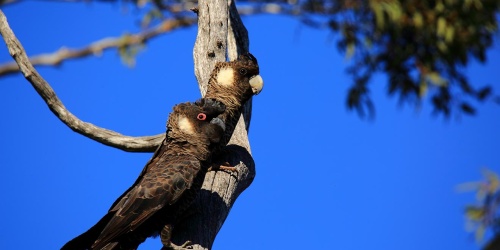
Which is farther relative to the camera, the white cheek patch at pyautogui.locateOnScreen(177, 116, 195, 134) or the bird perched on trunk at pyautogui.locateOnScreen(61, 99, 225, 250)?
the white cheek patch at pyautogui.locateOnScreen(177, 116, 195, 134)

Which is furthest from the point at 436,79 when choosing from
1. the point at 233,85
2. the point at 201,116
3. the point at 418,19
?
the point at 201,116

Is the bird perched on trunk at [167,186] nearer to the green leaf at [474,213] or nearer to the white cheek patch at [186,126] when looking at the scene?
the white cheek patch at [186,126]

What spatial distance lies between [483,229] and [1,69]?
5125 millimetres

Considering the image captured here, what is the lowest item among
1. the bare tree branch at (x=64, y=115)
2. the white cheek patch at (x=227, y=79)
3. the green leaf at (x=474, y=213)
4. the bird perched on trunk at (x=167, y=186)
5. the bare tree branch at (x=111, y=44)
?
the bird perched on trunk at (x=167, y=186)

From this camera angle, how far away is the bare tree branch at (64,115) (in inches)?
179

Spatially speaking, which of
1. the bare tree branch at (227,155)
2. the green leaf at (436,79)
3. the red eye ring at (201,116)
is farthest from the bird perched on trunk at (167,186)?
the green leaf at (436,79)

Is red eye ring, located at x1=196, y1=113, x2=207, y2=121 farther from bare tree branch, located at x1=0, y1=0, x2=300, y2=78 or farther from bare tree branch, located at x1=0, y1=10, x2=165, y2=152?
bare tree branch, located at x1=0, y1=0, x2=300, y2=78

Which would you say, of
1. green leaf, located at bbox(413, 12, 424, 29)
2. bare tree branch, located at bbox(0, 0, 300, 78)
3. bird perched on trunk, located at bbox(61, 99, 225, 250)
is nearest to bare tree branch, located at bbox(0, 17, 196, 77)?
bare tree branch, located at bbox(0, 0, 300, 78)

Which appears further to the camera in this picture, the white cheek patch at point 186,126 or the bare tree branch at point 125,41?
the bare tree branch at point 125,41

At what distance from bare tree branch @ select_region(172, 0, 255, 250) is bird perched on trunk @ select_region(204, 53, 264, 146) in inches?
8.7

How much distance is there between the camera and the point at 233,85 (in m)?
4.63

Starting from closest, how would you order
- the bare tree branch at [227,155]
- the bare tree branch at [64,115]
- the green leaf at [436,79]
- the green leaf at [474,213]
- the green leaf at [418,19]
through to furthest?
the bare tree branch at [227,155]
the bare tree branch at [64,115]
the green leaf at [474,213]
the green leaf at [418,19]
the green leaf at [436,79]

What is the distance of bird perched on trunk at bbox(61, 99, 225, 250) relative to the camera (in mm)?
3889

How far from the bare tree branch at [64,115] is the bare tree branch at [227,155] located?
1.80 feet
